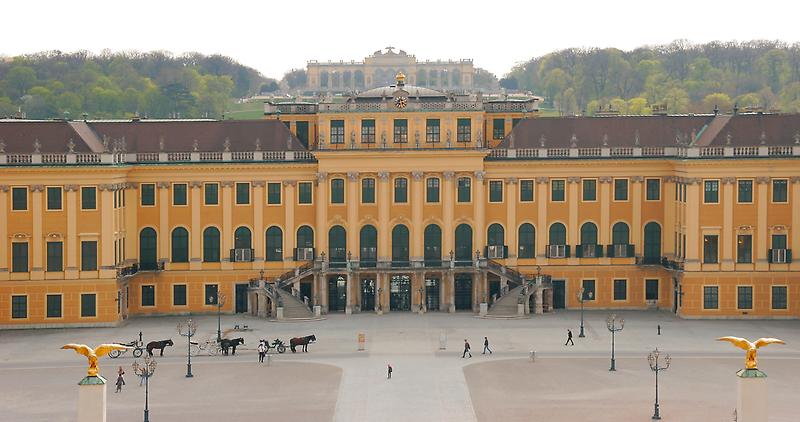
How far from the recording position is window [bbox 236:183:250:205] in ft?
312

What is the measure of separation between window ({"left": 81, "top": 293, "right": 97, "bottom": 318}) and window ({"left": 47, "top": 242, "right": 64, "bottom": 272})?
86.8 inches

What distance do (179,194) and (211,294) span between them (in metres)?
6.68

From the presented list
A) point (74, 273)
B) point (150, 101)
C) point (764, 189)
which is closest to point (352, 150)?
point (74, 273)

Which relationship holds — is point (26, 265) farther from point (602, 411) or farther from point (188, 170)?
point (602, 411)

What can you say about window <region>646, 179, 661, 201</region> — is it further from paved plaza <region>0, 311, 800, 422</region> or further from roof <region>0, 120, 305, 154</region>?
roof <region>0, 120, 305, 154</region>

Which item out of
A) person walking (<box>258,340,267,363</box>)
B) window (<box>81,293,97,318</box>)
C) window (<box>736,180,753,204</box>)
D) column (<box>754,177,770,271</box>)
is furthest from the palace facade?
person walking (<box>258,340,267,363</box>)

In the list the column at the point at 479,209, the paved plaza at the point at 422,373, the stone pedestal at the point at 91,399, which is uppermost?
the column at the point at 479,209

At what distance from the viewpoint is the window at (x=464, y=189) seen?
313 feet

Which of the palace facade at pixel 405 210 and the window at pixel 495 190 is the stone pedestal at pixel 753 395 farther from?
the window at pixel 495 190

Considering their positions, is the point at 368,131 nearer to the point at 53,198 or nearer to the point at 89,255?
the point at 89,255

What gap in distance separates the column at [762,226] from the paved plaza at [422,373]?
3.98 m

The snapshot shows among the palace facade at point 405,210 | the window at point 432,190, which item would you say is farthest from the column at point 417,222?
the window at point 432,190

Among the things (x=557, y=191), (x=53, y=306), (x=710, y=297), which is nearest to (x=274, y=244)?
(x=53, y=306)

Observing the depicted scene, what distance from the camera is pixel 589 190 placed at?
95.8 metres
